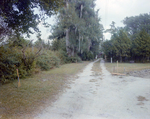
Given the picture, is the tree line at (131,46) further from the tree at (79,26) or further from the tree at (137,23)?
the tree at (137,23)

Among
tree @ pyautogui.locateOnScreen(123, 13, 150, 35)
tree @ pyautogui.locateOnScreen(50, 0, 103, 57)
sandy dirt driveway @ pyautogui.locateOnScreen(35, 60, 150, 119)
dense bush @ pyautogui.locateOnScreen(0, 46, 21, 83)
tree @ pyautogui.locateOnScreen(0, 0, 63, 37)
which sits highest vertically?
tree @ pyautogui.locateOnScreen(123, 13, 150, 35)

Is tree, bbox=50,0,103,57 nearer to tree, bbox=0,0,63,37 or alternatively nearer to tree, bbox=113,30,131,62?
tree, bbox=113,30,131,62

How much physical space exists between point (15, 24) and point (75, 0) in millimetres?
21568

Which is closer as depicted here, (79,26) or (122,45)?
(79,26)

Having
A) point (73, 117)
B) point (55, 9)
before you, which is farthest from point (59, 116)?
point (55, 9)

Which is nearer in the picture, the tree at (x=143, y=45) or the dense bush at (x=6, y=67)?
the dense bush at (x=6, y=67)

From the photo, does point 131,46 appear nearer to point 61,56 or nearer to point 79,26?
point 79,26

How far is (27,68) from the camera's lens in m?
11.1

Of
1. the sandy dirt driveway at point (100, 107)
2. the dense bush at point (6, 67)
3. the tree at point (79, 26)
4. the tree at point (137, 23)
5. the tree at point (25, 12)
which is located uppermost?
the tree at point (137, 23)

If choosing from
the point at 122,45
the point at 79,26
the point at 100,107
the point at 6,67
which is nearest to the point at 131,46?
the point at 122,45

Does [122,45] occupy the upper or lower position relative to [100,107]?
upper

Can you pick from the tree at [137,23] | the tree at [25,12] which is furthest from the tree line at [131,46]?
the tree at [25,12]

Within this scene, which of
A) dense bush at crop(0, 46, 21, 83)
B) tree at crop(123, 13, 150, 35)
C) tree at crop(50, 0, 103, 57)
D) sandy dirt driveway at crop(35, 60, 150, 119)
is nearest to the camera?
sandy dirt driveway at crop(35, 60, 150, 119)

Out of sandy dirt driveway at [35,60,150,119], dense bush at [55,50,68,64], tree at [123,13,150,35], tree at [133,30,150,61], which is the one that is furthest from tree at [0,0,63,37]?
tree at [123,13,150,35]
